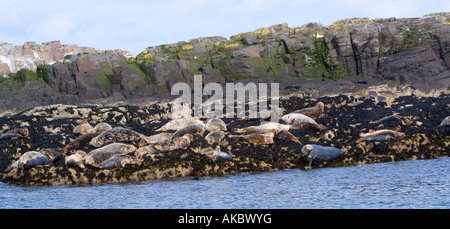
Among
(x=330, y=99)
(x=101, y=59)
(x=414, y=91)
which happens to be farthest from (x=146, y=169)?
(x=101, y=59)

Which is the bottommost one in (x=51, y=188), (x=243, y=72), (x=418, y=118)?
(x=51, y=188)

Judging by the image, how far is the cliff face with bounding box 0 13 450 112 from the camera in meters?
31.6

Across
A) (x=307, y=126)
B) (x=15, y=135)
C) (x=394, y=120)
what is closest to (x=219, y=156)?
(x=307, y=126)

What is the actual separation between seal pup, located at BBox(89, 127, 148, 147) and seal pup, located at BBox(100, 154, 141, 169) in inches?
82.7

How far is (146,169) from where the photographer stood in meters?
13.0

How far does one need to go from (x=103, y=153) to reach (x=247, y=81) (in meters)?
19.5

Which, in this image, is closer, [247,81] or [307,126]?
[307,126]

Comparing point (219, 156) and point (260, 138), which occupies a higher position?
point (260, 138)

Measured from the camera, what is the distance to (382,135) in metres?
15.0

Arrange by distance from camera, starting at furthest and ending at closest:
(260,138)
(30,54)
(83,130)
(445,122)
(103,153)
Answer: (30,54) → (83,130) → (445,122) → (260,138) → (103,153)

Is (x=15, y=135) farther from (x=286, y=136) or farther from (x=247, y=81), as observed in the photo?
(x=247, y=81)

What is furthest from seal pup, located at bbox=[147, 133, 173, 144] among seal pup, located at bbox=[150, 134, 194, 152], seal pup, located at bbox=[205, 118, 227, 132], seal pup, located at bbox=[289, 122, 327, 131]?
seal pup, located at bbox=[289, 122, 327, 131]
